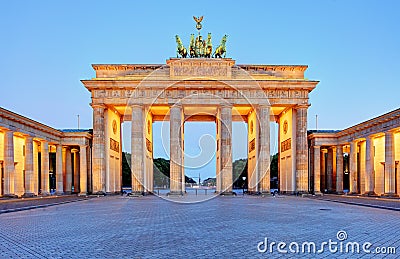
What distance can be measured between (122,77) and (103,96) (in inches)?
122

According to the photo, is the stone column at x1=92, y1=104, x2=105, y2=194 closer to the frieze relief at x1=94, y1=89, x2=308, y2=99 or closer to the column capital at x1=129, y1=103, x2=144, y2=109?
the frieze relief at x1=94, y1=89, x2=308, y2=99

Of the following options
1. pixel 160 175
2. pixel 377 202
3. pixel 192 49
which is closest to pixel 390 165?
pixel 377 202

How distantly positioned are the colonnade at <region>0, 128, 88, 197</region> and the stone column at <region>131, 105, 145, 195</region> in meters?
6.26

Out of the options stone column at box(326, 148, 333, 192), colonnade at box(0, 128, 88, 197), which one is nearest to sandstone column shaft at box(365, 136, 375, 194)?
stone column at box(326, 148, 333, 192)

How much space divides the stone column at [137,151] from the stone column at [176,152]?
3.46 m

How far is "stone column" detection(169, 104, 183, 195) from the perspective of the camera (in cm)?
4244

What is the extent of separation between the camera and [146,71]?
44.1 meters

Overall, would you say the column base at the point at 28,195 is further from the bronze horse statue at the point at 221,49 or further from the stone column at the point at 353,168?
the stone column at the point at 353,168

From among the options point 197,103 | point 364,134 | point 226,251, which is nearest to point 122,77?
point 197,103

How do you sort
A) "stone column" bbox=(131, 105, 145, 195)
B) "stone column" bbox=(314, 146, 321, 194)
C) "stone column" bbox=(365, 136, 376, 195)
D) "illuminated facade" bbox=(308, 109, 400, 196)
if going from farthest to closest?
"stone column" bbox=(314, 146, 321, 194) < "stone column" bbox=(131, 105, 145, 195) < "stone column" bbox=(365, 136, 376, 195) < "illuminated facade" bbox=(308, 109, 400, 196)

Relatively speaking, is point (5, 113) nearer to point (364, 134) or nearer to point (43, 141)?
point (43, 141)

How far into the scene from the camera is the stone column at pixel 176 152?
42438 millimetres

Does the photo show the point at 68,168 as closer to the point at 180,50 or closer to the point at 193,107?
the point at 193,107

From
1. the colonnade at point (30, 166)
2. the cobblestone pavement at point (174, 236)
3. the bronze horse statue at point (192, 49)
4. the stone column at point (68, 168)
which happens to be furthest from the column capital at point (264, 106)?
the cobblestone pavement at point (174, 236)
